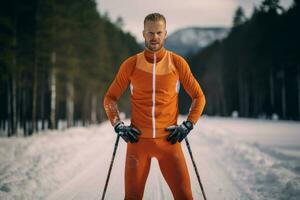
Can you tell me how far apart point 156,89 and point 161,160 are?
798mm

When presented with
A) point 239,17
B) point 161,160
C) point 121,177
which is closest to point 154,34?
point 161,160

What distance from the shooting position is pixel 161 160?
3604 millimetres

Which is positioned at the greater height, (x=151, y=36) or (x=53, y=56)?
(x=53, y=56)

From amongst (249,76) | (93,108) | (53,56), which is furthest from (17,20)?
(249,76)

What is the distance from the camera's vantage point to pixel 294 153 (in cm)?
1209

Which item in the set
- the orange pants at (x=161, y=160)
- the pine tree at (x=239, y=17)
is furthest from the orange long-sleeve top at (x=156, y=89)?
the pine tree at (x=239, y=17)

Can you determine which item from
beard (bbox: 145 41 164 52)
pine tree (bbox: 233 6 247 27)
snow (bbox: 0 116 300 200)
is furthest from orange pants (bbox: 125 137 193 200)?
pine tree (bbox: 233 6 247 27)

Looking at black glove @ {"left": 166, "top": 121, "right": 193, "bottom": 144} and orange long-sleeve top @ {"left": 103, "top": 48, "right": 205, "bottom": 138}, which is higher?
orange long-sleeve top @ {"left": 103, "top": 48, "right": 205, "bottom": 138}

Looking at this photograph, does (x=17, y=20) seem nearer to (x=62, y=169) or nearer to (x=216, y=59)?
(x=62, y=169)

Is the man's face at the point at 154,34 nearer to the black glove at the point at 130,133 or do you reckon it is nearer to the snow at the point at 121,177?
the black glove at the point at 130,133

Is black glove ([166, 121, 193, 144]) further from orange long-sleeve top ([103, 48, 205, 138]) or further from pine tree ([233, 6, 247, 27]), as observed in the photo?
pine tree ([233, 6, 247, 27])

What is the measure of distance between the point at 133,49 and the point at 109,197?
66367mm

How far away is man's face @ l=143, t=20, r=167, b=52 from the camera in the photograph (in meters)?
3.48

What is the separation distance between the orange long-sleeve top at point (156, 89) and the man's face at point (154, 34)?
83 millimetres
